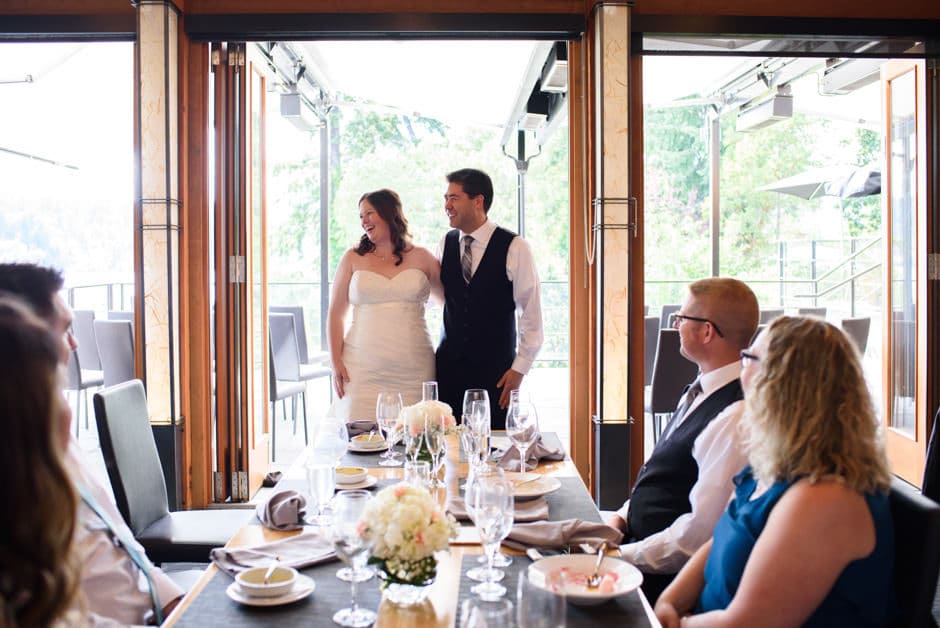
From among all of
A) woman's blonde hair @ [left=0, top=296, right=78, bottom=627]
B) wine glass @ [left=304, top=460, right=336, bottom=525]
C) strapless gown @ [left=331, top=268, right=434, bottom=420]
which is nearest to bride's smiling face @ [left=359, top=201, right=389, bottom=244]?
strapless gown @ [left=331, top=268, right=434, bottom=420]

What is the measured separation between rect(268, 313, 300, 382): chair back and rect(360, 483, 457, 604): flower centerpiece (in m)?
4.89

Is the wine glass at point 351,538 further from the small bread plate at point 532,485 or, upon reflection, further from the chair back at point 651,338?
the chair back at point 651,338

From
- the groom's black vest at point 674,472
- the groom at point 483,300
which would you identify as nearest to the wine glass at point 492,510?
the groom's black vest at point 674,472

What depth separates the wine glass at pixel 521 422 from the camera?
2.35 meters

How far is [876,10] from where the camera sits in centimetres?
437

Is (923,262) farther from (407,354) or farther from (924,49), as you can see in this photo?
(407,354)

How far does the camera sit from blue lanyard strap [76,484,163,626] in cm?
171

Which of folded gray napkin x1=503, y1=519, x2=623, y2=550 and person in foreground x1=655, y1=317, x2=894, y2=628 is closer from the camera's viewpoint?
person in foreground x1=655, y1=317, x2=894, y2=628

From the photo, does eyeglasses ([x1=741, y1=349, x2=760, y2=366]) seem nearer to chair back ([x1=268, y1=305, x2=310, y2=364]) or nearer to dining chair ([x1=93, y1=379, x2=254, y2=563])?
dining chair ([x1=93, y1=379, x2=254, y2=563])

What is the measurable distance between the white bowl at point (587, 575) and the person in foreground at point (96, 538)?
0.81 m

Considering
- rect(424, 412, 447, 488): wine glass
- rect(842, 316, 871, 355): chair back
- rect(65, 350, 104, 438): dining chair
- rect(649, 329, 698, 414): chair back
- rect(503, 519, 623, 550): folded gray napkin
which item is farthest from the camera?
rect(65, 350, 104, 438): dining chair

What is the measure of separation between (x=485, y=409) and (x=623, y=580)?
2.72 feet

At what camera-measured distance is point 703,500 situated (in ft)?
6.59

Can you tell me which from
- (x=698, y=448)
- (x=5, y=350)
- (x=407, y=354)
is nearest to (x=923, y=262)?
(x=407, y=354)
